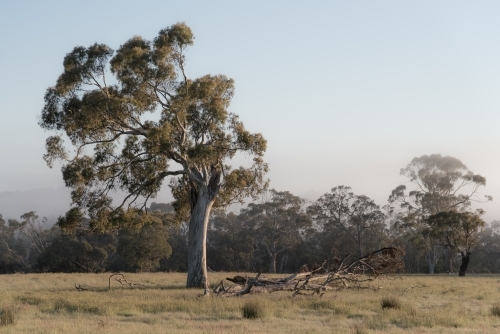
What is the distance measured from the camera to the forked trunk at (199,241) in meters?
26.5

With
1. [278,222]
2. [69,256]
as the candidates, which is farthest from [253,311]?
[278,222]

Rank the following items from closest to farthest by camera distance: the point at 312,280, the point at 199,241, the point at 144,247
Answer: the point at 312,280
the point at 199,241
the point at 144,247

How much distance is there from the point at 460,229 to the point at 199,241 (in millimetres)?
31786

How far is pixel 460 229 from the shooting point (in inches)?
1956

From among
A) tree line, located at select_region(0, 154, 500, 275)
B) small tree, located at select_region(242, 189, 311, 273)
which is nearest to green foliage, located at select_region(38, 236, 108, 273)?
tree line, located at select_region(0, 154, 500, 275)

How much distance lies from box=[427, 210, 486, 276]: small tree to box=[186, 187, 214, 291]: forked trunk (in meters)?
29.8

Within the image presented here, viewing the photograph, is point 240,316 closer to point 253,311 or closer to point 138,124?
point 253,311

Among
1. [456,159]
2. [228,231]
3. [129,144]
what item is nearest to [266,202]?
[228,231]

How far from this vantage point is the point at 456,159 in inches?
3167

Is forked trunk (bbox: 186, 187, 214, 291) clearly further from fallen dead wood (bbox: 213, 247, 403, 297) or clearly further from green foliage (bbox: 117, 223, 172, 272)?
green foliage (bbox: 117, 223, 172, 272)

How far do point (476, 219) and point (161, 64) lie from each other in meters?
34.4

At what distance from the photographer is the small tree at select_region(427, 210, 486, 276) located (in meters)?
48.1

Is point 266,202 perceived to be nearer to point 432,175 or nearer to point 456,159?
point 432,175

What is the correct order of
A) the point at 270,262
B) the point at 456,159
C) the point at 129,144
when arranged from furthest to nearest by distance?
the point at 456,159, the point at 270,262, the point at 129,144
